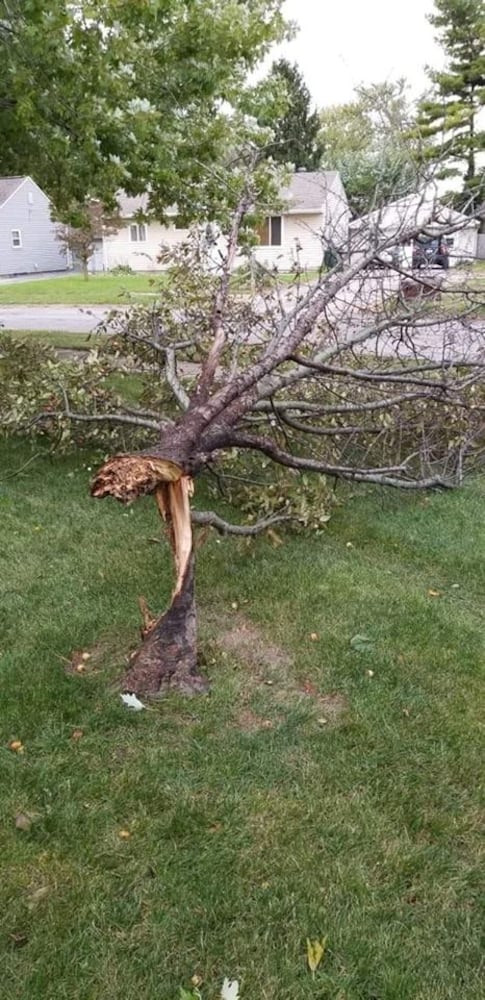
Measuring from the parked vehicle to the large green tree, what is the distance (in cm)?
308

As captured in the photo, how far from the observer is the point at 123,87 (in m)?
6.22

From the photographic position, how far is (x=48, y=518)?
492cm

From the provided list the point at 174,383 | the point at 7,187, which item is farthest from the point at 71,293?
the point at 174,383

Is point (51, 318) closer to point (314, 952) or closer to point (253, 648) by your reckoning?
point (253, 648)

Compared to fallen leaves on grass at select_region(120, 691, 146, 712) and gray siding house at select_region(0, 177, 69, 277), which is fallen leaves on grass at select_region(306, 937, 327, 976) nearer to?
fallen leaves on grass at select_region(120, 691, 146, 712)

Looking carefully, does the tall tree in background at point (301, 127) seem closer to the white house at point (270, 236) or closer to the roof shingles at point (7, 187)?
the white house at point (270, 236)

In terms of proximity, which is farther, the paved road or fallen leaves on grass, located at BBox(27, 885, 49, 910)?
the paved road

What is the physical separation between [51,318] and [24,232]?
20.8 metres

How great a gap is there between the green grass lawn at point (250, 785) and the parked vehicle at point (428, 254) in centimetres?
169

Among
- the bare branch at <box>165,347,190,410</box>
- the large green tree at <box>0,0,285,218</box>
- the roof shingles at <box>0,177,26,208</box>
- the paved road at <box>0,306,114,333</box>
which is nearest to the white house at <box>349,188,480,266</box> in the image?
the bare branch at <box>165,347,190,410</box>

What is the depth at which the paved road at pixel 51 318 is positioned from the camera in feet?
45.2

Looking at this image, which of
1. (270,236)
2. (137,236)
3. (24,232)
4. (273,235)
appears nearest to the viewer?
(270,236)

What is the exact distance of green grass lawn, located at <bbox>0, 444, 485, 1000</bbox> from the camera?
6.47 feet

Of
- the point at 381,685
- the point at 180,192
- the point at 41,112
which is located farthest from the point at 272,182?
the point at 381,685
